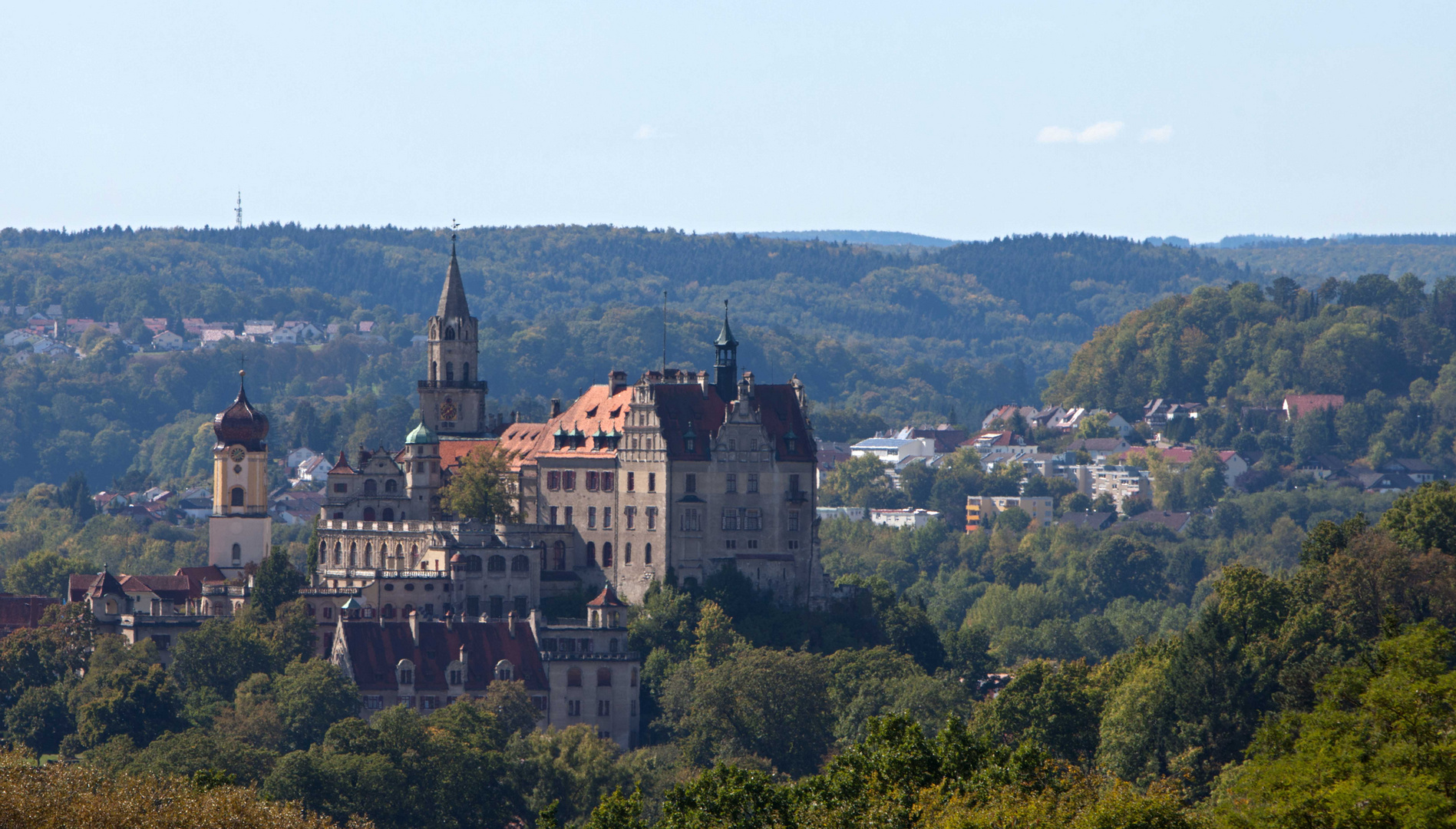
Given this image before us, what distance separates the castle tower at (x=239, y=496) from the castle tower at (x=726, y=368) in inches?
956

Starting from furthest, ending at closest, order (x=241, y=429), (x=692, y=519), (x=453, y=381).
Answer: (x=453, y=381)
(x=241, y=429)
(x=692, y=519)

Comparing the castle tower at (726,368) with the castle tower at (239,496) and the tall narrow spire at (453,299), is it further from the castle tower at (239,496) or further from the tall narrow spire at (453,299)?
the castle tower at (239,496)

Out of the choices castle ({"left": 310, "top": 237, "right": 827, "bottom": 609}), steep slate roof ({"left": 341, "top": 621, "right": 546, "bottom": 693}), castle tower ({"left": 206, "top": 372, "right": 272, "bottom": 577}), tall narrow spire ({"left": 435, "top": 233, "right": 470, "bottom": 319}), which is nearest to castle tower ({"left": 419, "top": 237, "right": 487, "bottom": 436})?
tall narrow spire ({"left": 435, "top": 233, "right": 470, "bottom": 319})

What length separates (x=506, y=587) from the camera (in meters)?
135

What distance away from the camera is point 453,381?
154000mm

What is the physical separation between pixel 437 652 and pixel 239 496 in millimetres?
23634

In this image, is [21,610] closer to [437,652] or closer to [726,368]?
[437,652]

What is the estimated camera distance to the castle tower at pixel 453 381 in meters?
153

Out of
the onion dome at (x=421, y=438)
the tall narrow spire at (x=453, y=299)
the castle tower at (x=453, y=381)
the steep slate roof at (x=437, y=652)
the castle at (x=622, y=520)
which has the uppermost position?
the tall narrow spire at (x=453, y=299)

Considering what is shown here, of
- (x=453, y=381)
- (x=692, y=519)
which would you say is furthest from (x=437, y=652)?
(x=453, y=381)

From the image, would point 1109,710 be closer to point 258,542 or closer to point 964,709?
point 964,709

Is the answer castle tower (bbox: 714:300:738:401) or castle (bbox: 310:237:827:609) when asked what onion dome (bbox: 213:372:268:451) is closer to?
castle (bbox: 310:237:827:609)

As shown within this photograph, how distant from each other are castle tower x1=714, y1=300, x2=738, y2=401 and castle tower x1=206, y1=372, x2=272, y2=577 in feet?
79.6

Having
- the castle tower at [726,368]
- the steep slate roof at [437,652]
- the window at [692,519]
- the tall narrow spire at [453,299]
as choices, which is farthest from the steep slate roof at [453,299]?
the steep slate roof at [437,652]
